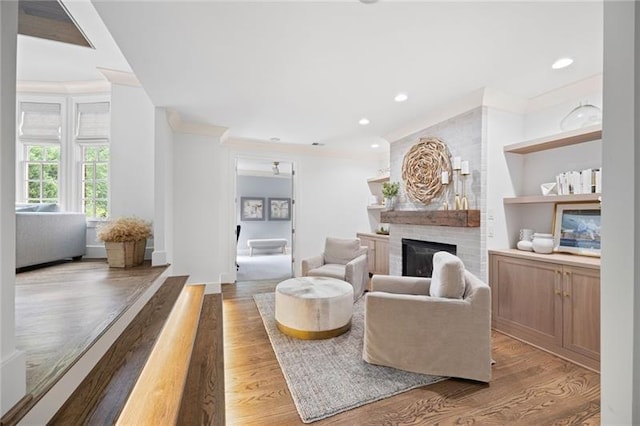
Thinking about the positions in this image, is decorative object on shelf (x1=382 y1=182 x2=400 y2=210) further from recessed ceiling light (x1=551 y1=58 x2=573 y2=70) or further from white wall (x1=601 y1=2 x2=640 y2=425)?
white wall (x1=601 y1=2 x2=640 y2=425)

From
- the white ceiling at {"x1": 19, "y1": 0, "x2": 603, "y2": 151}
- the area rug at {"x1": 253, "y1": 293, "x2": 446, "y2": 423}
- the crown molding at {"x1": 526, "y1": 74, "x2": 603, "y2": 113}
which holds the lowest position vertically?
the area rug at {"x1": 253, "y1": 293, "x2": 446, "y2": 423}

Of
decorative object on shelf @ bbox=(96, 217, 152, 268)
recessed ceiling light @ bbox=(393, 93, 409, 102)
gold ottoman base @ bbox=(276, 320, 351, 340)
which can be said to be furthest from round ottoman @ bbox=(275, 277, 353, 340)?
recessed ceiling light @ bbox=(393, 93, 409, 102)

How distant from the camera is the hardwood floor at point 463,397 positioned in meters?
1.65

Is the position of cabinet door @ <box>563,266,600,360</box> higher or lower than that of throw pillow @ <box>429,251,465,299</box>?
lower

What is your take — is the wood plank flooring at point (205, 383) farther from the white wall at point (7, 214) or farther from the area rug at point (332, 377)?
the white wall at point (7, 214)

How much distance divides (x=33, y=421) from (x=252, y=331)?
2.02 meters

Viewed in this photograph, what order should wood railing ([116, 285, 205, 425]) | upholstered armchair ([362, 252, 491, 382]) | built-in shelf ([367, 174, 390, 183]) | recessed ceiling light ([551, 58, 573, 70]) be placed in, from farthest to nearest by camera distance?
built-in shelf ([367, 174, 390, 183]) < recessed ceiling light ([551, 58, 573, 70]) < upholstered armchair ([362, 252, 491, 382]) < wood railing ([116, 285, 205, 425])

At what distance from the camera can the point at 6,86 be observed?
0.77 m

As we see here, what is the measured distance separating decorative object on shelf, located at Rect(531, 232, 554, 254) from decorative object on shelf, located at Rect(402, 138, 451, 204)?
1.13 metres

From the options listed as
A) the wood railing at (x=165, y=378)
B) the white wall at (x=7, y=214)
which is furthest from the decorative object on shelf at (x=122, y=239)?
the white wall at (x=7, y=214)

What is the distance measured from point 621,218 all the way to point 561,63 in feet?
7.74

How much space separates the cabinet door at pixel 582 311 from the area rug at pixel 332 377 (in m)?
1.31

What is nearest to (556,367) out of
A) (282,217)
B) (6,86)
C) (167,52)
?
(6,86)

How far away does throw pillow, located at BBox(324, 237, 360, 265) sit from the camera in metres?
4.26
